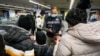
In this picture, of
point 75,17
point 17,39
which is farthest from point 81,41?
point 17,39

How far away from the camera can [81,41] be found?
1.56 m

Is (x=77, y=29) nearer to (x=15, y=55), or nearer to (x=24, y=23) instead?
(x=15, y=55)

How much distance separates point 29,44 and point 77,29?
0.71 meters

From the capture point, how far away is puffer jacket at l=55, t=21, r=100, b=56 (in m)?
1.51

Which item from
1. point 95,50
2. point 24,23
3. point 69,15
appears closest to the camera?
point 95,50

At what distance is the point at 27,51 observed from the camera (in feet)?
6.60

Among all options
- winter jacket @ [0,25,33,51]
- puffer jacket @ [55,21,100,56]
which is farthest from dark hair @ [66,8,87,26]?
winter jacket @ [0,25,33,51]

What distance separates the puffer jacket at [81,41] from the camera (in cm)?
151

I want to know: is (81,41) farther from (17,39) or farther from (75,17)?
(17,39)

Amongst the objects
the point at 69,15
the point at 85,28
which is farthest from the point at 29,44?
the point at 85,28

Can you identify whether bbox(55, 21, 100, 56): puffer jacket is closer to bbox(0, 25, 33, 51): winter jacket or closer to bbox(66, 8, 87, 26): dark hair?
bbox(66, 8, 87, 26): dark hair

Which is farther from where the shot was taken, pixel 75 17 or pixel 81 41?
pixel 75 17

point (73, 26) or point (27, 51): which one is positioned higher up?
point (73, 26)

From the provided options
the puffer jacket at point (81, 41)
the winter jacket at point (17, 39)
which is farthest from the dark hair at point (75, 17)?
the winter jacket at point (17, 39)
